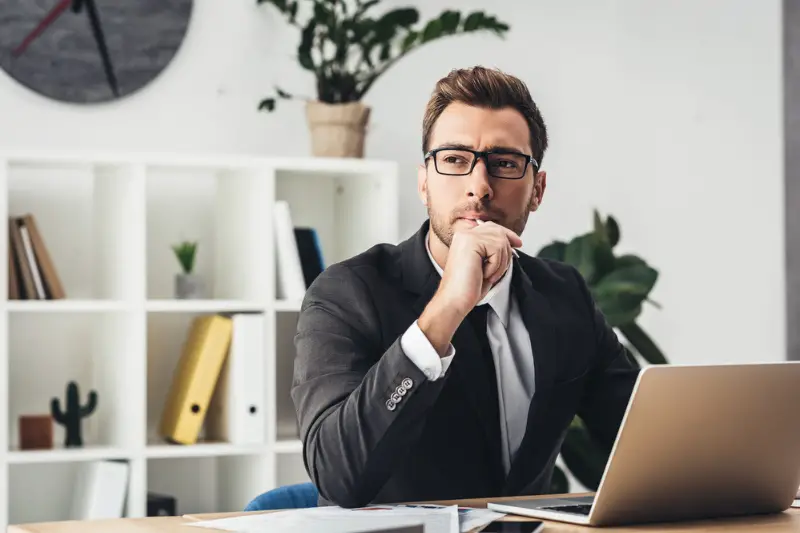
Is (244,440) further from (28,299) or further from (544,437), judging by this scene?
(544,437)

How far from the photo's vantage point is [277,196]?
334cm

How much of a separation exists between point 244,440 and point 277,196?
733 millimetres

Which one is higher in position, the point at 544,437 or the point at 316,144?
the point at 316,144

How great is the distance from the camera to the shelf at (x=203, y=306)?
2945 millimetres

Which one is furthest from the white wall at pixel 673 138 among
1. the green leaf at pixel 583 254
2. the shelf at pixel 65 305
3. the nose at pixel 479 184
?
the nose at pixel 479 184

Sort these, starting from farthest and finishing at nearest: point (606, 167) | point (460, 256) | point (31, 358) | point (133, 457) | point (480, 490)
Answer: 1. point (606, 167)
2. point (31, 358)
3. point (133, 457)
4. point (480, 490)
5. point (460, 256)

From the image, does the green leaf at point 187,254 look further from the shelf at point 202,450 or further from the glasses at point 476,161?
the glasses at point 476,161

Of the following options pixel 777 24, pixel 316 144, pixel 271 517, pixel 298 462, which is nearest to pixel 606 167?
pixel 777 24

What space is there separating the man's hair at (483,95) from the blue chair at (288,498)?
587mm

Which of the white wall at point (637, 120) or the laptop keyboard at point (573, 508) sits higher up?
the white wall at point (637, 120)

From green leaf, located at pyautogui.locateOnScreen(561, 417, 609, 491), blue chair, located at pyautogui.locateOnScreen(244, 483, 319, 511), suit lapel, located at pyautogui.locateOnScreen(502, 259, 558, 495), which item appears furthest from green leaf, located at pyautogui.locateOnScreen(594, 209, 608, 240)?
blue chair, located at pyautogui.locateOnScreen(244, 483, 319, 511)

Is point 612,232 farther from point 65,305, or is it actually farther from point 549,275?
point 65,305

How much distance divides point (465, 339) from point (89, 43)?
6.11ft

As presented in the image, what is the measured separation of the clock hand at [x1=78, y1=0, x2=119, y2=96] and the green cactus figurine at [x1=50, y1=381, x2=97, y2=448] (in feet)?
2.80
